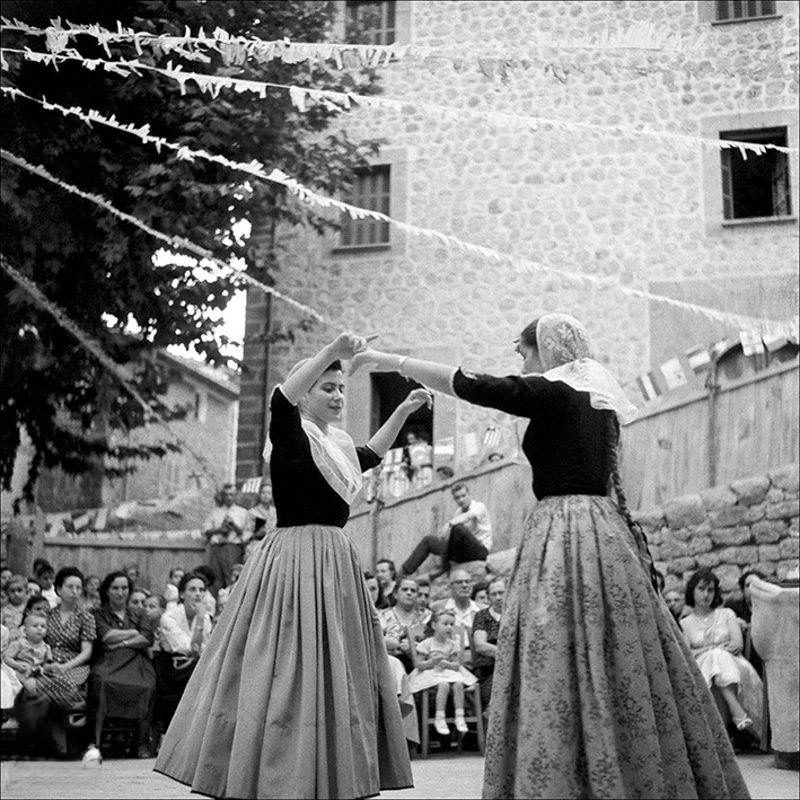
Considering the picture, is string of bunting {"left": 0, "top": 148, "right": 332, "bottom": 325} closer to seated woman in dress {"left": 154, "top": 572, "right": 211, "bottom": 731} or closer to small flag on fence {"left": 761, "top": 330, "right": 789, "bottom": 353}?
seated woman in dress {"left": 154, "top": 572, "right": 211, "bottom": 731}

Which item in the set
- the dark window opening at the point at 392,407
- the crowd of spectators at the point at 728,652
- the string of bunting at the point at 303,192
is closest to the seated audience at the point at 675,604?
the crowd of spectators at the point at 728,652

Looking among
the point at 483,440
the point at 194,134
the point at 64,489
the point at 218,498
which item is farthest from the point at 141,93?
the point at 64,489

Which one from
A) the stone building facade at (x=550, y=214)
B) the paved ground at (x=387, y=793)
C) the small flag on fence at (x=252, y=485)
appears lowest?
the paved ground at (x=387, y=793)

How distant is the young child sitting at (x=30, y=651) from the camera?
7.63m

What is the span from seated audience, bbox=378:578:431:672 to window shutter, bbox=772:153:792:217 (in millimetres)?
8985

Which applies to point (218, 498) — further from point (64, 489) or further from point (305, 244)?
point (64, 489)

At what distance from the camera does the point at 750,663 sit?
26.9 feet

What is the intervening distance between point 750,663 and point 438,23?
11437 mm

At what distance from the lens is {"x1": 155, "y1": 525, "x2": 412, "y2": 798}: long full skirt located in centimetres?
404

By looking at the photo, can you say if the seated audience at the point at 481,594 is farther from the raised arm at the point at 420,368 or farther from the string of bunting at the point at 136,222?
the raised arm at the point at 420,368

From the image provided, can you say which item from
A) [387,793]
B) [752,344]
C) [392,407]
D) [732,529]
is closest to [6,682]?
[387,793]

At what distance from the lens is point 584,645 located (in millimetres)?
3596

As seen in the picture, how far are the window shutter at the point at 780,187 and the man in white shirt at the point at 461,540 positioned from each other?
20.1 feet

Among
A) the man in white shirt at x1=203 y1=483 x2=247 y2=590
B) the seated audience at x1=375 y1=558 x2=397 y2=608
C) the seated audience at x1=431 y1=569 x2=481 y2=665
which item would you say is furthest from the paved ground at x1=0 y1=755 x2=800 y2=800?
the man in white shirt at x1=203 y1=483 x2=247 y2=590
